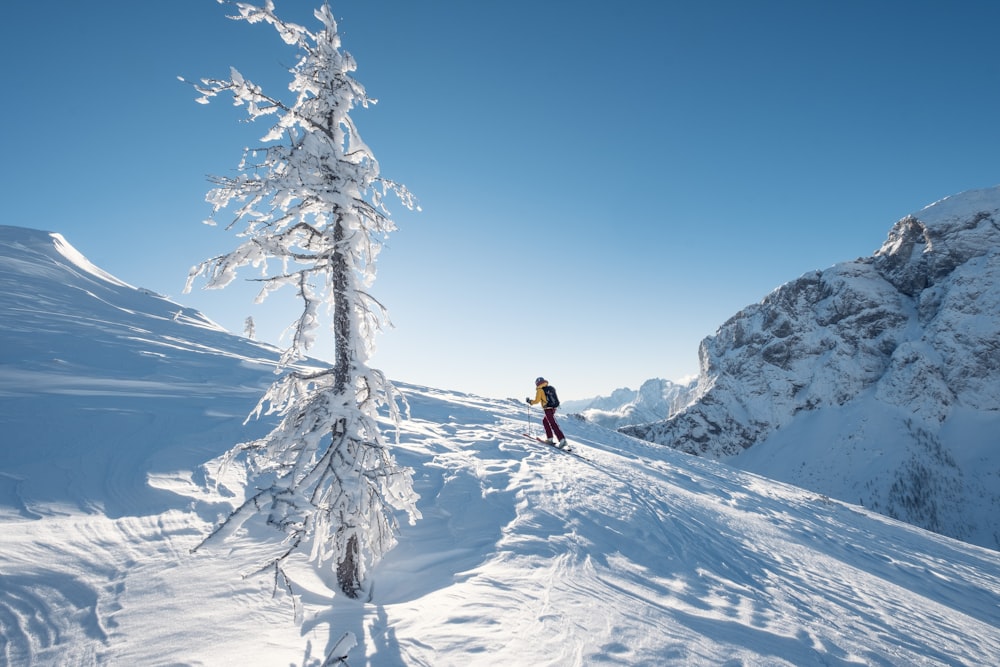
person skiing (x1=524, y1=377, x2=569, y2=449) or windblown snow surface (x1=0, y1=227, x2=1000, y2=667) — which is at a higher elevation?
person skiing (x1=524, y1=377, x2=569, y2=449)

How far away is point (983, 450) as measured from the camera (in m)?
44.3

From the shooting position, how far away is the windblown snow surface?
396cm

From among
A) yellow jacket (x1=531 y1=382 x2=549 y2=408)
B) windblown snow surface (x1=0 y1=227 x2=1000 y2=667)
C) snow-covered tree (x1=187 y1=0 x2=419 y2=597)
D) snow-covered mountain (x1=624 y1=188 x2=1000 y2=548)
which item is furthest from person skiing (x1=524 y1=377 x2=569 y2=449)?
snow-covered mountain (x1=624 y1=188 x2=1000 y2=548)

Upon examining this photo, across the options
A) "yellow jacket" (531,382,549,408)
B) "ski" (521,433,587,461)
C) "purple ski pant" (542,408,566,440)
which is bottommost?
"ski" (521,433,587,461)

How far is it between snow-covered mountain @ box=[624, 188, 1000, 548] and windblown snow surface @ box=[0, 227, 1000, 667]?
46847mm

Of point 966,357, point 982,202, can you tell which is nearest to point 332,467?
point 966,357

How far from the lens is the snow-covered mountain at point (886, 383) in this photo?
43969mm

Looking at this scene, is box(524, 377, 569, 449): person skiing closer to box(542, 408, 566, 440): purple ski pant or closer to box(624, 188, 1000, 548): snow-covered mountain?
box(542, 408, 566, 440): purple ski pant

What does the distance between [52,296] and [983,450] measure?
271 feet

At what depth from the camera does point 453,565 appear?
19.7ft

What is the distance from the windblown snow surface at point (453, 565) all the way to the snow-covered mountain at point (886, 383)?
46.8 m

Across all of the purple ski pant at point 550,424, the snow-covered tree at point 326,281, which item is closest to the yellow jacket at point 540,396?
the purple ski pant at point 550,424

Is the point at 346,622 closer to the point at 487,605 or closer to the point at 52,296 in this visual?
the point at 487,605

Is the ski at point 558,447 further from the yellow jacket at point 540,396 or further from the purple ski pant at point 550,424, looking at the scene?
the yellow jacket at point 540,396
